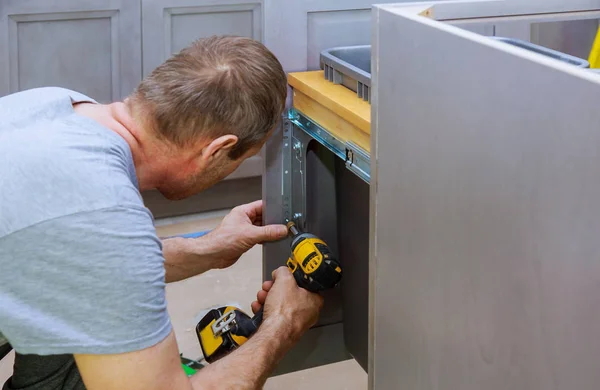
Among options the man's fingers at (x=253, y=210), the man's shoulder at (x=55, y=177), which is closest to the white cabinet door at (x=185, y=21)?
the man's fingers at (x=253, y=210)

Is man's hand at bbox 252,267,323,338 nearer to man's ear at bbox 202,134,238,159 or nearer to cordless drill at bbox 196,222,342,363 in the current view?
cordless drill at bbox 196,222,342,363

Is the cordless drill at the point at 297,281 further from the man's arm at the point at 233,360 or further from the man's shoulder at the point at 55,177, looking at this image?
the man's shoulder at the point at 55,177

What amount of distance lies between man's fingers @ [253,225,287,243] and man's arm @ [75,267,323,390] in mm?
112

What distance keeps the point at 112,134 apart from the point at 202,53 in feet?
0.65

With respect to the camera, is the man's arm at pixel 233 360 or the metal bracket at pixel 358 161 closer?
the man's arm at pixel 233 360

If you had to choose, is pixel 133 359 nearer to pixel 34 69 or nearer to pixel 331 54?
pixel 331 54

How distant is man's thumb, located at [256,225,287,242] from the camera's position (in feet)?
5.78

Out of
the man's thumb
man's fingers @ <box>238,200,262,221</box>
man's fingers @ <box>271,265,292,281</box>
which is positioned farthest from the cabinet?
man's fingers @ <box>238,200,262,221</box>

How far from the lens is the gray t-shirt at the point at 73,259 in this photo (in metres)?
1.02

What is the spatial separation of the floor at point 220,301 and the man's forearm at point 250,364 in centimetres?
58

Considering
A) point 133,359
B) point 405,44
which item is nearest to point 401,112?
point 405,44

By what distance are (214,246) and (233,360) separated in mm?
429

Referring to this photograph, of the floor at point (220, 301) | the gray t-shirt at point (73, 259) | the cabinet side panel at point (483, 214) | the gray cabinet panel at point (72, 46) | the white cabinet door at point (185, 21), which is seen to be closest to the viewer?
the cabinet side panel at point (483, 214)

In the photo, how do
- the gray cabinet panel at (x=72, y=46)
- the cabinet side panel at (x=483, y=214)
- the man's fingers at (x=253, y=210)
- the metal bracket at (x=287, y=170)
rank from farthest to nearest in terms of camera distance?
the gray cabinet panel at (x=72, y=46)
the man's fingers at (x=253, y=210)
the metal bracket at (x=287, y=170)
the cabinet side panel at (x=483, y=214)
